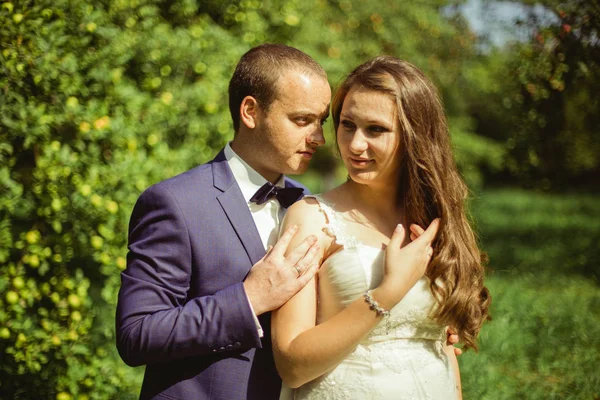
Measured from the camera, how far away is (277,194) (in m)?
2.42

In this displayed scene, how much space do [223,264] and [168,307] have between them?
0.25 meters

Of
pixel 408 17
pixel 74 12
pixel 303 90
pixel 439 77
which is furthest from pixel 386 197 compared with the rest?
pixel 439 77

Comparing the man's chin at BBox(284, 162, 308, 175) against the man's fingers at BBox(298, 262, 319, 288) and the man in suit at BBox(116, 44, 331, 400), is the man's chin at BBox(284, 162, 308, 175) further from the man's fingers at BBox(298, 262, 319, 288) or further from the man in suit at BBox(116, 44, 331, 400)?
the man's fingers at BBox(298, 262, 319, 288)

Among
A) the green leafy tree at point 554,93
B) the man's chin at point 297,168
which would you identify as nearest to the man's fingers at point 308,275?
the man's chin at point 297,168

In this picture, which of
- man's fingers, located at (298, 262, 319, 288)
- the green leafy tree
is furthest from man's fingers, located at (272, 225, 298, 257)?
the green leafy tree

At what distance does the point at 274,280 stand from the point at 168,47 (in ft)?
8.81

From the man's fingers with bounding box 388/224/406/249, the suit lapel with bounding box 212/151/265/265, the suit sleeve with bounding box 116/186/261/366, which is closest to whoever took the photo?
the suit sleeve with bounding box 116/186/261/366

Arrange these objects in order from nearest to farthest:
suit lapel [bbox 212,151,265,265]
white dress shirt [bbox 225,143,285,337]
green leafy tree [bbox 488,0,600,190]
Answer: suit lapel [bbox 212,151,265,265] → white dress shirt [bbox 225,143,285,337] → green leafy tree [bbox 488,0,600,190]

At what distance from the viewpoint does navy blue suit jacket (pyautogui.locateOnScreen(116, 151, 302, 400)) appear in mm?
1991

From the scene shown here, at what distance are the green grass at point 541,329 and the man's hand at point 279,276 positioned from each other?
171 cm

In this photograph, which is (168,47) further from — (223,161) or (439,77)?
(439,77)

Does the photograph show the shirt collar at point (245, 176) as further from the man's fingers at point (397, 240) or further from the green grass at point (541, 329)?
the green grass at point (541, 329)

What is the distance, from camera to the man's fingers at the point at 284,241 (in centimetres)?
204

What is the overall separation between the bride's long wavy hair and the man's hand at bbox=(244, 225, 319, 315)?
52cm
